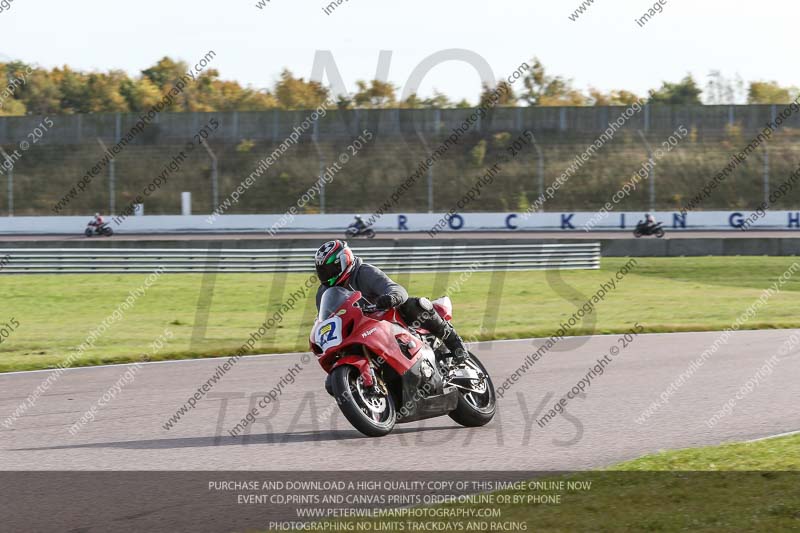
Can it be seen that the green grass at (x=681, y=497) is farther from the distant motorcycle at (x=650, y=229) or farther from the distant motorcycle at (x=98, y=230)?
the distant motorcycle at (x=98, y=230)

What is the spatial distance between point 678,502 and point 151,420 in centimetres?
514

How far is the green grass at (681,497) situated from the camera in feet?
17.3

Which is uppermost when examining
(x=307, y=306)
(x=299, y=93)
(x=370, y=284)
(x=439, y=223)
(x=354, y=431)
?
(x=299, y=93)

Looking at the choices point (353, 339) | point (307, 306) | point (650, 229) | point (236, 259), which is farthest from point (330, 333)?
point (650, 229)

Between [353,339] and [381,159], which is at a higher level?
[381,159]

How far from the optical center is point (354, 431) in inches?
335

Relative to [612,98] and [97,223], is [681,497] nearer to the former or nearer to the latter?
[97,223]

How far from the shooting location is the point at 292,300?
23688mm

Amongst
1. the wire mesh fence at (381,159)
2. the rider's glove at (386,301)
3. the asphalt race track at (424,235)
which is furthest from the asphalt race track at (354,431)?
the wire mesh fence at (381,159)

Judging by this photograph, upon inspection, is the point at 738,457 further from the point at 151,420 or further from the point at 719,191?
the point at 719,191

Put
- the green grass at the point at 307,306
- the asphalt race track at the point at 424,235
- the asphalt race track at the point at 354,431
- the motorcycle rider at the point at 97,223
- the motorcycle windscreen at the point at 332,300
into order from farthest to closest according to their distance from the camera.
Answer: the motorcycle rider at the point at 97,223 < the asphalt race track at the point at 424,235 < the green grass at the point at 307,306 < the motorcycle windscreen at the point at 332,300 < the asphalt race track at the point at 354,431

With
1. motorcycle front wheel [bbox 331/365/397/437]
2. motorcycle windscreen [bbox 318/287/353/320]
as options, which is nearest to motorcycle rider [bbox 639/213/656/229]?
motorcycle front wheel [bbox 331/365/397/437]

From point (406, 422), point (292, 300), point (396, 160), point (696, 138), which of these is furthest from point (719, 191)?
point (406, 422)

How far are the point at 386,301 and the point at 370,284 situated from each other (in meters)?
0.42
